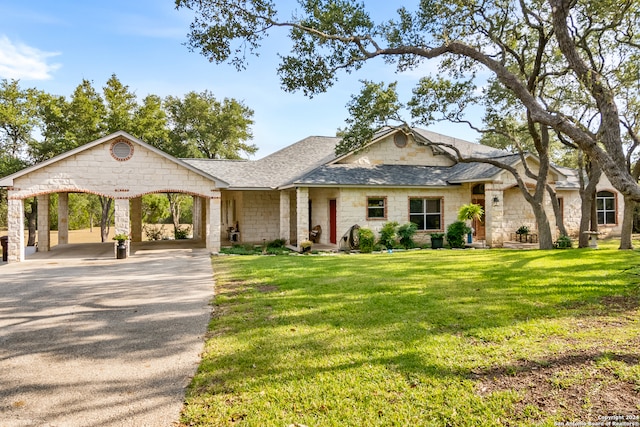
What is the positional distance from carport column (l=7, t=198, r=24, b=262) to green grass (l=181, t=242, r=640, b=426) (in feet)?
36.1

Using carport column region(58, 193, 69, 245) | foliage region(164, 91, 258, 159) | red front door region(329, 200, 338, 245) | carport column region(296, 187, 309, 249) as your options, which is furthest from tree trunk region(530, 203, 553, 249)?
foliage region(164, 91, 258, 159)

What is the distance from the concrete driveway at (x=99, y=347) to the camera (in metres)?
3.53

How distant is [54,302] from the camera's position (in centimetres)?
768

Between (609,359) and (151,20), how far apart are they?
13.6m

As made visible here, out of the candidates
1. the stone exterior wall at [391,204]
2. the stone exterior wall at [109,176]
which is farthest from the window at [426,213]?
the stone exterior wall at [109,176]

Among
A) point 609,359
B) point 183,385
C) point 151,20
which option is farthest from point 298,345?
point 151,20

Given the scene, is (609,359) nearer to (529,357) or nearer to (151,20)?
(529,357)

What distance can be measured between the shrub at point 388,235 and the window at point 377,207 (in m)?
0.94

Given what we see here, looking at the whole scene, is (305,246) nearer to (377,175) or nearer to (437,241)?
(377,175)

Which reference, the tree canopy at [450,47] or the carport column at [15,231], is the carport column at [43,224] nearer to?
the carport column at [15,231]

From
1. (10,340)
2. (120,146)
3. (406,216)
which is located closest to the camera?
(10,340)

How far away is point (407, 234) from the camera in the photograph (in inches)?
681

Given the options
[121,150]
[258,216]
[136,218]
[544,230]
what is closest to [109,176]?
[121,150]

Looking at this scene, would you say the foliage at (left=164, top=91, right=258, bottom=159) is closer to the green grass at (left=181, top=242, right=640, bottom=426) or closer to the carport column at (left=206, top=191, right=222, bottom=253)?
the carport column at (left=206, top=191, right=222, bottom=253)
